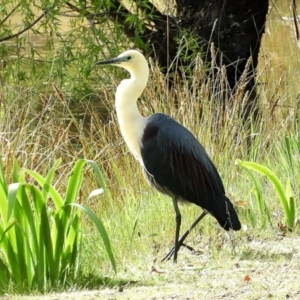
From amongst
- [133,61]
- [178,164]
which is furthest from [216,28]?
[178,164]

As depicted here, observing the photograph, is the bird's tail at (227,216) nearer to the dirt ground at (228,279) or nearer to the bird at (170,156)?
the bird at (170,156)

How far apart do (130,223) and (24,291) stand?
166cm

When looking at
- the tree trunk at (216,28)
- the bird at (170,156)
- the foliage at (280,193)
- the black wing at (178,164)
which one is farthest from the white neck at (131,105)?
the tree trunk at (216,28)

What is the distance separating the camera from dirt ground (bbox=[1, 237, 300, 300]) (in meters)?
3.92

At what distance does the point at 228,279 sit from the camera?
419 cm

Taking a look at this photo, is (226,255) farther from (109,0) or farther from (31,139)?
(109,0)

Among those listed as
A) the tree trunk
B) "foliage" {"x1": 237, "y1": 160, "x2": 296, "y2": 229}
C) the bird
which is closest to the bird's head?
the bird

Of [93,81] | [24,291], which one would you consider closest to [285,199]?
[24,291]

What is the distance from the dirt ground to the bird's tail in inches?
6.4

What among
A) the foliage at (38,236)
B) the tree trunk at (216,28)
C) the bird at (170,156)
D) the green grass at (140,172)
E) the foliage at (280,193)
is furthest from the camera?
the tree trunk at (216,28)

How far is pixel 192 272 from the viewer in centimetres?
462

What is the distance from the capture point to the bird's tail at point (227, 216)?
509cm

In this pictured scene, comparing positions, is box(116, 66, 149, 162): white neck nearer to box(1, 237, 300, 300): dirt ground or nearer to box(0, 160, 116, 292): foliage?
box(1, 237, 300, 300): dirt ground

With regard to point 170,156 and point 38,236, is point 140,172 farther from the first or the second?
point 38,236
